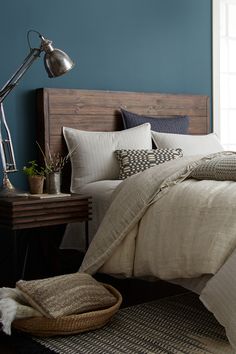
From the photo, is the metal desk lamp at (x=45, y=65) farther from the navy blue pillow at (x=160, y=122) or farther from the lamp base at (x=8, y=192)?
the navy blue pillow at (x=160, y=122)

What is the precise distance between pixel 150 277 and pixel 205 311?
0.32 meters

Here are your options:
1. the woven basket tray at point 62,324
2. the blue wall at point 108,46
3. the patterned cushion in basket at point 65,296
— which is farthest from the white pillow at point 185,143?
the woven basket tray at point 62,324

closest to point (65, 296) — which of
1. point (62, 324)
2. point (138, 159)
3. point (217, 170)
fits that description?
point (62, 324)

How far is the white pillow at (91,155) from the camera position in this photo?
158 inches

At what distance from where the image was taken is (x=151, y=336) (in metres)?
2.64

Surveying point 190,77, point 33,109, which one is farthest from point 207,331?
point 190,77

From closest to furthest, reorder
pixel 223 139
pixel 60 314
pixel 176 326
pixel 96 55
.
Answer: pixel 60 314 → pixel 176 326 → pixel 96 55 → pixel 223 139

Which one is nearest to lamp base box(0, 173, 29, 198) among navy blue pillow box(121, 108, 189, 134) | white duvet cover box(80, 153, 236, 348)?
white duvet cover box(80, 153, 236, 348)

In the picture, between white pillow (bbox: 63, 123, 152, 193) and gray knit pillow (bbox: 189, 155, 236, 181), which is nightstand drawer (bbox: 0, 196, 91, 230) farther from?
gray knit pillow (bbox: 189, 155, 236, 181)

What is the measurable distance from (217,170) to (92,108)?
1.51 metres

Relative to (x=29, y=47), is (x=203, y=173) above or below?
below

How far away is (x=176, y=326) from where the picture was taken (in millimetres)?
2762

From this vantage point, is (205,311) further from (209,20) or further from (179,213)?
(209,20)

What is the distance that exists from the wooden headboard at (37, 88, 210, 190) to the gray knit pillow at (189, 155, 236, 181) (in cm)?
130
